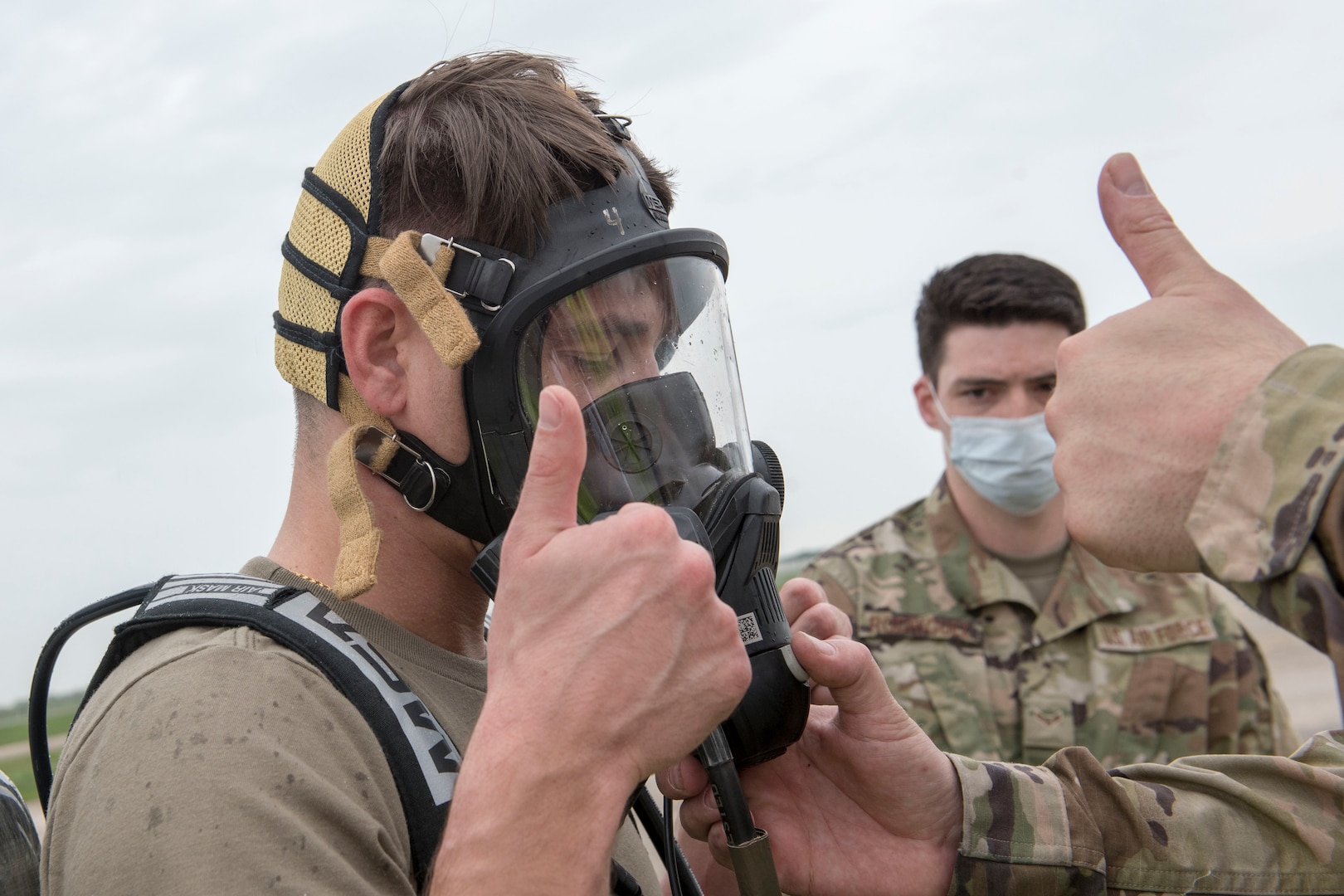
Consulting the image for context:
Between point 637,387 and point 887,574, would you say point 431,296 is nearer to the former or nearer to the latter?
point 637,387

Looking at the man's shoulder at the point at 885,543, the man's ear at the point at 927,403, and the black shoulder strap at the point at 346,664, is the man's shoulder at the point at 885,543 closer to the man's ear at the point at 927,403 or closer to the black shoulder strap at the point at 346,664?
the man's ear at the point at 927,403

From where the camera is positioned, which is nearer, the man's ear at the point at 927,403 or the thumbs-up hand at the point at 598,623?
the thumbs-up hand at the point at 598,623

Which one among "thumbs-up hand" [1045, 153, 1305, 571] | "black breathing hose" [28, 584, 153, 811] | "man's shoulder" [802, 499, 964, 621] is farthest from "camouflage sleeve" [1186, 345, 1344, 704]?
"man's shoulder" [802, 499, 964, 621]

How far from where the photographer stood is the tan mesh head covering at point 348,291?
207 cm

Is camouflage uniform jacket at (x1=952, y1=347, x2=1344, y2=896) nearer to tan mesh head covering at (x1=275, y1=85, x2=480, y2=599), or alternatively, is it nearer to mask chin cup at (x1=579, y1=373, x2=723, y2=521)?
mask chin cup at (x1=579, y1=373, x2=723, y2=521)

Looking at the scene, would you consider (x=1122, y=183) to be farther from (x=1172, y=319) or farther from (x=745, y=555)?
→ (x=745, y=555)

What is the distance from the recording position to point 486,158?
7.33 ft

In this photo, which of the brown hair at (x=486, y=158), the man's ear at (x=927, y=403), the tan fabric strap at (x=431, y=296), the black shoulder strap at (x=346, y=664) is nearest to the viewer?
the black shoulder strap at (x=346, y=664)

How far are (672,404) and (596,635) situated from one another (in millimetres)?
694

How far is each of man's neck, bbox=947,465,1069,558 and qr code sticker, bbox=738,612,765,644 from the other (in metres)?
3.29

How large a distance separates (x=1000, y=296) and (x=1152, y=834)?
3011 mm

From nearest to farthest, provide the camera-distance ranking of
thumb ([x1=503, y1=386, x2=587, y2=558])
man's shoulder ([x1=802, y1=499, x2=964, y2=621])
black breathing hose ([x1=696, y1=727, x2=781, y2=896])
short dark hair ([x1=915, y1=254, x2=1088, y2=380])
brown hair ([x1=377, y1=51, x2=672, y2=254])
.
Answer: thumb ([x1=503, y1=386, x2=587, y2=558]), black breathing hose ([x1=696, y1=727, x2=781, y2=896]), brown hair ([x1=377, y1=51, x2=672, y2=254]), man's shoulder ([x1=802, y1=499, x2=964, y2=621]), short dark hair ([x1=915, y1=254, x2=1088, y2=380])

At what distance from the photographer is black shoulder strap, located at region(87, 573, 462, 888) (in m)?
1.75

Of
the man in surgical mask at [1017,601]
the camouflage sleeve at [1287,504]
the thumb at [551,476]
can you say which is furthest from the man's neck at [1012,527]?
the thumb at [551,476]
